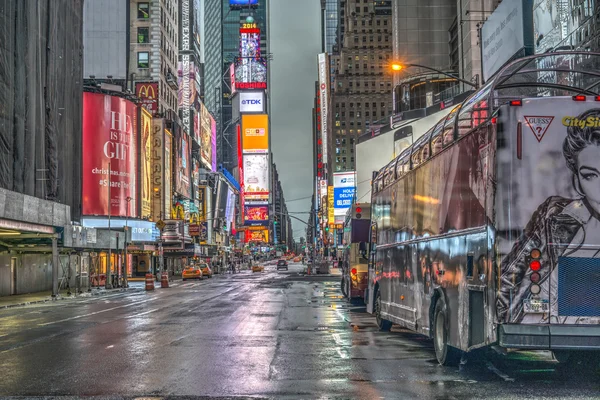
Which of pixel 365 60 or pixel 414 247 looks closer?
pixel 414 247

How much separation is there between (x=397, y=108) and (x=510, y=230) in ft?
295

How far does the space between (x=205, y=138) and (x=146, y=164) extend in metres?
57.0

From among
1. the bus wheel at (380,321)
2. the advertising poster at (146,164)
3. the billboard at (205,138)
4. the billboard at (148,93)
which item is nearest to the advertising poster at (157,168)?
the advertising poster at (146,164)

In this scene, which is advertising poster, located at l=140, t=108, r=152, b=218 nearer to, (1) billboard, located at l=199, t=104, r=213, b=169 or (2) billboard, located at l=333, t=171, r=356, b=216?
(2) billboard, located at l=333, t=171, r=356, b=216

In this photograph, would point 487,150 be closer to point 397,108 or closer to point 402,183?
point 402,183

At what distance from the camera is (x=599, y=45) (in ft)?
108

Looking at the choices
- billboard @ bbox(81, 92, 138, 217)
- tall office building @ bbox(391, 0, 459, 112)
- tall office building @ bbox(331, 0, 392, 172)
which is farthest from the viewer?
tall office building @ bbox(331, 0, 392, 172)

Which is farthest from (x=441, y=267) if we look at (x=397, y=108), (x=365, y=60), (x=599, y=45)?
(x=365, y=60)

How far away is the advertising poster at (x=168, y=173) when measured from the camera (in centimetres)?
9050

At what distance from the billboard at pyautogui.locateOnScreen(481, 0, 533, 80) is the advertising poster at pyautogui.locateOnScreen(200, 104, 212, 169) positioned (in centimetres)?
8549

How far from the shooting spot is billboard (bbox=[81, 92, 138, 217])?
73.1 m

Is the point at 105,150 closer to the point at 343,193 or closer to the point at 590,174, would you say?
the point at 343,193

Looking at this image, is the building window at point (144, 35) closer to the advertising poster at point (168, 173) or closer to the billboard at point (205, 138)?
the advertising poster at point (168, 173)

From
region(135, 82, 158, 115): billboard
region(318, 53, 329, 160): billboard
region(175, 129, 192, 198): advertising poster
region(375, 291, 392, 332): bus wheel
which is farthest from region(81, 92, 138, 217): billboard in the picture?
region(318, 53, 329, 160): billboard
